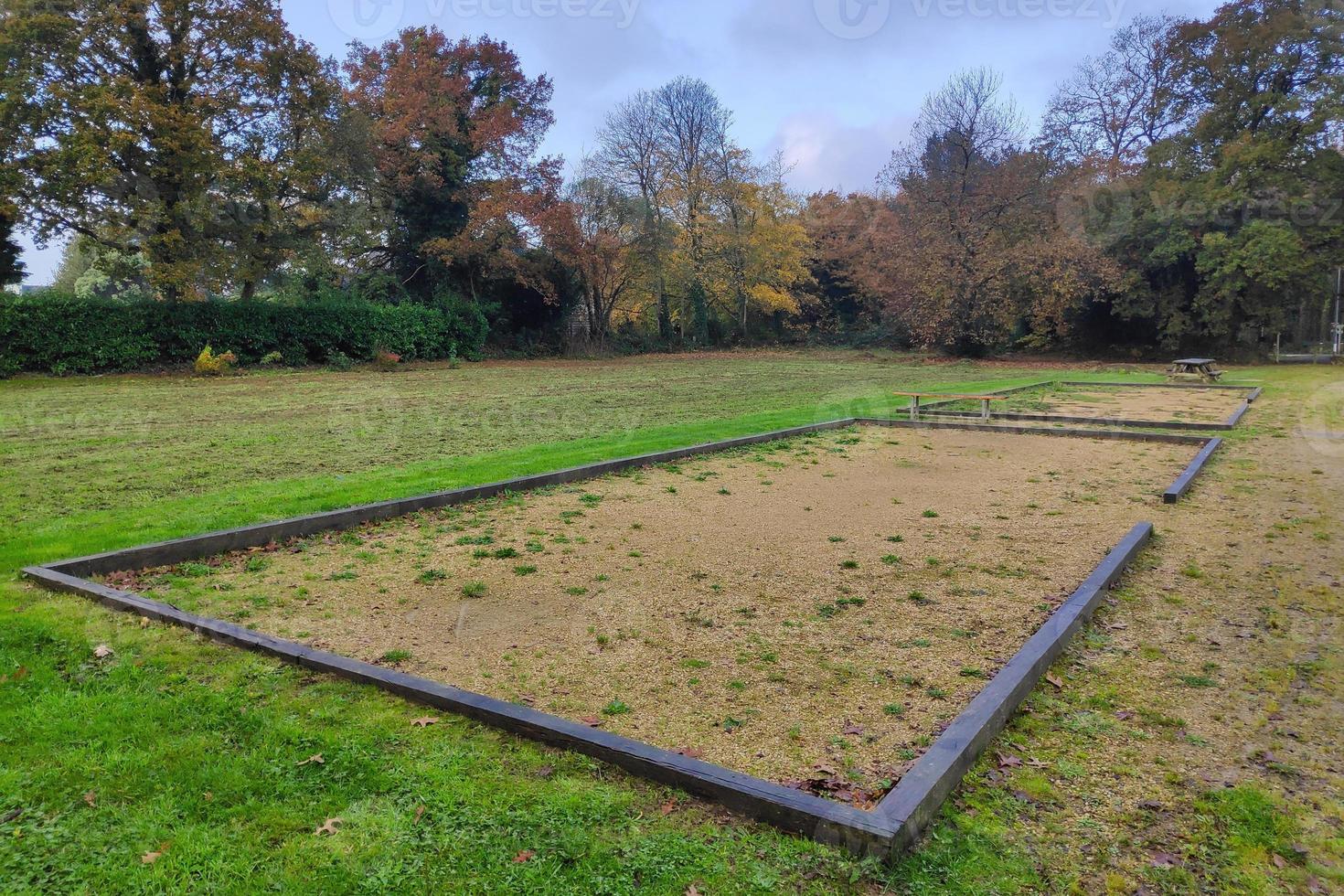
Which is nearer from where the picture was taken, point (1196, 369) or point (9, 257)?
point (9, 257)

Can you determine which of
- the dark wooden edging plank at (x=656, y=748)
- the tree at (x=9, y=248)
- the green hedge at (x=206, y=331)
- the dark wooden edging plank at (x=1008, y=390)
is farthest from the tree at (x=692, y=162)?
the dark wooden edging plank at (x=656, y=748)

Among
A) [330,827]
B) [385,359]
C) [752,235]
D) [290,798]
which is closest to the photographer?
[330,827]

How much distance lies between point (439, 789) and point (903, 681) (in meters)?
1.76

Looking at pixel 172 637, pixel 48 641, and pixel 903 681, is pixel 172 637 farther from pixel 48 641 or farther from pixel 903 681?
pixel 903 681

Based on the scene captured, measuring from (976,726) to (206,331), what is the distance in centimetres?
2103

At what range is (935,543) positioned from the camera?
16.6ft

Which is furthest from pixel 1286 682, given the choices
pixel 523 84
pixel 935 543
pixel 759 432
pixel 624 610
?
pixel 523 84

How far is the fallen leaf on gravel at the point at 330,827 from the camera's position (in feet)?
6.82

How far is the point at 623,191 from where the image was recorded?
30.5m

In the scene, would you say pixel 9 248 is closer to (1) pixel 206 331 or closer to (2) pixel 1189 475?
(1) pixel 206 331

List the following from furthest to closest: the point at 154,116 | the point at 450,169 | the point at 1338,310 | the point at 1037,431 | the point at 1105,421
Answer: the point at 1338,310
the point at 450,169
the point at 154,116
the point at 1105,421
the point at 1037,431

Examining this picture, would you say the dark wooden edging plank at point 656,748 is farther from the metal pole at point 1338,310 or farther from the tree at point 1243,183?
the metal pole at point 1338,310

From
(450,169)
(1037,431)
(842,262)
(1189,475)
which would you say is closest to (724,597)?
(1189,475)

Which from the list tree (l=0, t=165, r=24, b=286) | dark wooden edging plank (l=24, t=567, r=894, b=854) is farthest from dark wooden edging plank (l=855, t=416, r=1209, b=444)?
tree (l=0, t=165, r=24, b=286)
